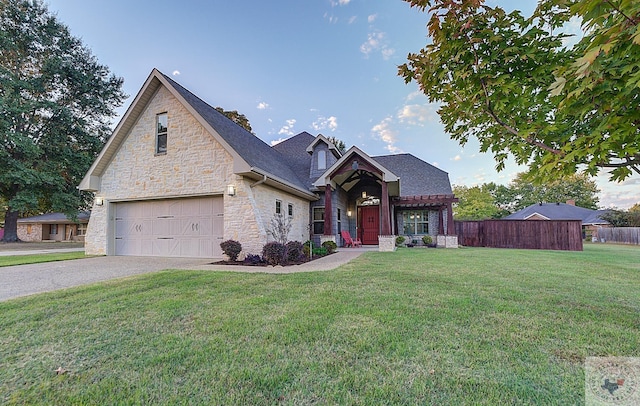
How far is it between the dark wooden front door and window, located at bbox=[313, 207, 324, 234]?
4039mm

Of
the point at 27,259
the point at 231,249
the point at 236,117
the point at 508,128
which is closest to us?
the point at 508,128

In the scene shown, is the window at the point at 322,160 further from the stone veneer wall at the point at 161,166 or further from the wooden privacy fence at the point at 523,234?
Result: the wooden privacy fence at the point at 523,234

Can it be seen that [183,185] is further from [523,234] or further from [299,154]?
[523,234]

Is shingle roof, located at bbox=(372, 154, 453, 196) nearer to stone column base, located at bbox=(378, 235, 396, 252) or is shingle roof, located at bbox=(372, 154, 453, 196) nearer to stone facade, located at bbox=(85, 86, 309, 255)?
stone column base, located at bbox=(378, 235, 396, 252)

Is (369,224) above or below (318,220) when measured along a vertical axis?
below

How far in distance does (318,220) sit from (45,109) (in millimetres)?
19585

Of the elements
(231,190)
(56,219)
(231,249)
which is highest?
(231,190)

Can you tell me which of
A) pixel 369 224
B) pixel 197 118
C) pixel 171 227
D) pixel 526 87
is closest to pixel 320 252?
pixel 171 227

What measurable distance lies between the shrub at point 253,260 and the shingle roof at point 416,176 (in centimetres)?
1097

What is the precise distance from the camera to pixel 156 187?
412 inches

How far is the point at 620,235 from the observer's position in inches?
982

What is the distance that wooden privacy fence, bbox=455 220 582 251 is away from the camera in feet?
50.1

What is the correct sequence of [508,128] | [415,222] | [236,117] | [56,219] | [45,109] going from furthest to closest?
[56,219]
[236,117]
[45,109]
[415,222]
[508,128]

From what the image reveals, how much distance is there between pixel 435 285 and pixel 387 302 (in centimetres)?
165
